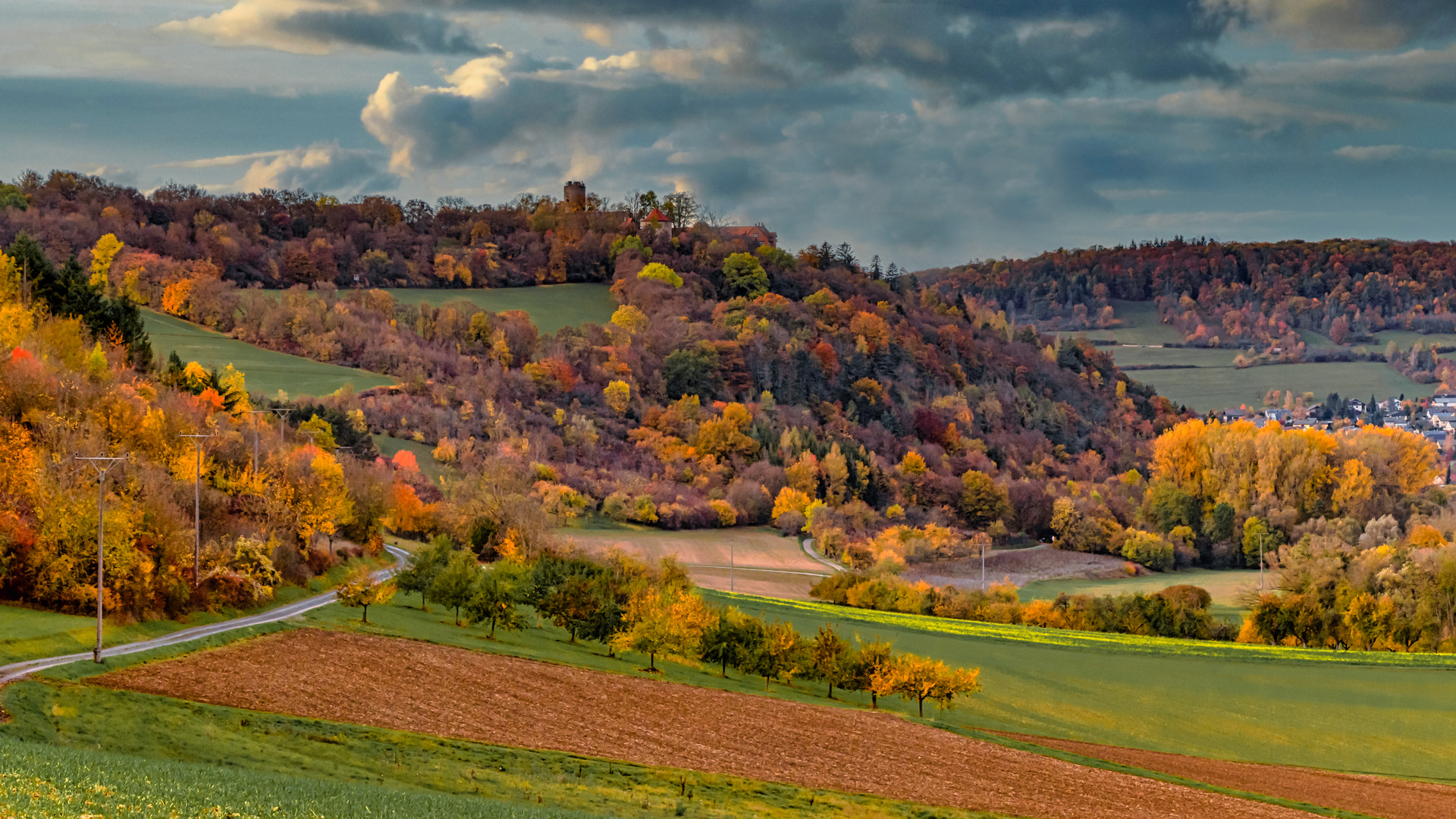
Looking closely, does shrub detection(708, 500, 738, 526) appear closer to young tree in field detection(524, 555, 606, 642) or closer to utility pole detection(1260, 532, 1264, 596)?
utility pole detection(1260, 532, 1264, 596)

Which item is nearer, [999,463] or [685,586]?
[685,586]

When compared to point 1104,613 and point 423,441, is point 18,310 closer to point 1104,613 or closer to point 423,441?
point 423,441

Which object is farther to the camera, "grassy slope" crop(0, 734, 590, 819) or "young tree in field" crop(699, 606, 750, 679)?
"young tree in field" crop(699, 606, 750, 679)

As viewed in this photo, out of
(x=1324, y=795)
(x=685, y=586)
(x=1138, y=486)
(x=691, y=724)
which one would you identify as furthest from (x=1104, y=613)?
(x=1138, y=486)

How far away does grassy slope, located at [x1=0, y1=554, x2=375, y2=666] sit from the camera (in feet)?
137

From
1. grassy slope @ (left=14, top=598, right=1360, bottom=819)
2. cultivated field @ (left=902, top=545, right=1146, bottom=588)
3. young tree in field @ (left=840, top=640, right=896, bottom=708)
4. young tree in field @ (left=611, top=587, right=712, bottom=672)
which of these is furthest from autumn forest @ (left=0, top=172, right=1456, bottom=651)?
young tree in field @ (left=840, top=640, right=896, bottom=708)

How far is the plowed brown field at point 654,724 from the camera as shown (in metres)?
38.2

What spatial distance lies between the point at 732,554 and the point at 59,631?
239 ft

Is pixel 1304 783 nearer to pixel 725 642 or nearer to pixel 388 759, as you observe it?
pixel 725 642

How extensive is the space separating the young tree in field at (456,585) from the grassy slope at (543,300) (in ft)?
365

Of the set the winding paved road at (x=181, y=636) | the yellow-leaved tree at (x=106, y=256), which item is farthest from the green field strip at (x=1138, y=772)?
the yellow-leaved tree at (x=106, y=256)

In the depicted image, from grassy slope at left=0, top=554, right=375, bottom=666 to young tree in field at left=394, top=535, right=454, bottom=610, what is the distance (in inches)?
497

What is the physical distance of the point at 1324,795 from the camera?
42.3 metres

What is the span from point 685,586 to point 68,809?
53.3m
